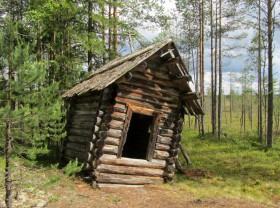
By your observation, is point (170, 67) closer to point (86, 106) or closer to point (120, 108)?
point (120, 108)

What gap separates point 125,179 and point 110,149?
1284 millimetres

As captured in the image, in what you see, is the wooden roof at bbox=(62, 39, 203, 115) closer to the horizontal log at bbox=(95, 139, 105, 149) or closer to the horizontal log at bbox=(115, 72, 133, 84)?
the horizontal log at bbox=(115, 72, 133, 84)

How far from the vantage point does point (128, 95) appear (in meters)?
11.0

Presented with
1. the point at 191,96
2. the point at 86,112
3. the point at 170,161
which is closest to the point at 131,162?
the point at 170,161

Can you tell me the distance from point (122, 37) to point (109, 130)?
8914 mm

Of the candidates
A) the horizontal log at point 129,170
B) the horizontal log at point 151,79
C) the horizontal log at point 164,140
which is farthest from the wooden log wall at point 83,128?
the horizontal log at point 164,140

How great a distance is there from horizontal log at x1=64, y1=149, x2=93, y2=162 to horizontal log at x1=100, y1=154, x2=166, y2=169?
46 centimetres

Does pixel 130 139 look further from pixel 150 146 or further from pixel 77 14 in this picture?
pixel 77 14

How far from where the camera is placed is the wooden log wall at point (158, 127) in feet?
34.9

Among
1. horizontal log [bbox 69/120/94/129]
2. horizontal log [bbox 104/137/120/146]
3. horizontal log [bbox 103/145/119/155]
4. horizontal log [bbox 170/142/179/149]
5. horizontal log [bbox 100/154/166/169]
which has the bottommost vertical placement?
horizontal log [bbox 100/154/166/169]

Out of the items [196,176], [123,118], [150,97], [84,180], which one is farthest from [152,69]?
[196,176]

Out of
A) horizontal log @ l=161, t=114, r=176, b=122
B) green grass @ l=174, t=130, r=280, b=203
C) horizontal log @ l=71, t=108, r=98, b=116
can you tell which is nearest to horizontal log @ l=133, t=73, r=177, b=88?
horizontal log @ l=161, t=114, r=176, b=122

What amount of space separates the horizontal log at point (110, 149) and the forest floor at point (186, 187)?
49.3 inches

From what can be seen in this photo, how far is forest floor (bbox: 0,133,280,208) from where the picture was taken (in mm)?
7855
